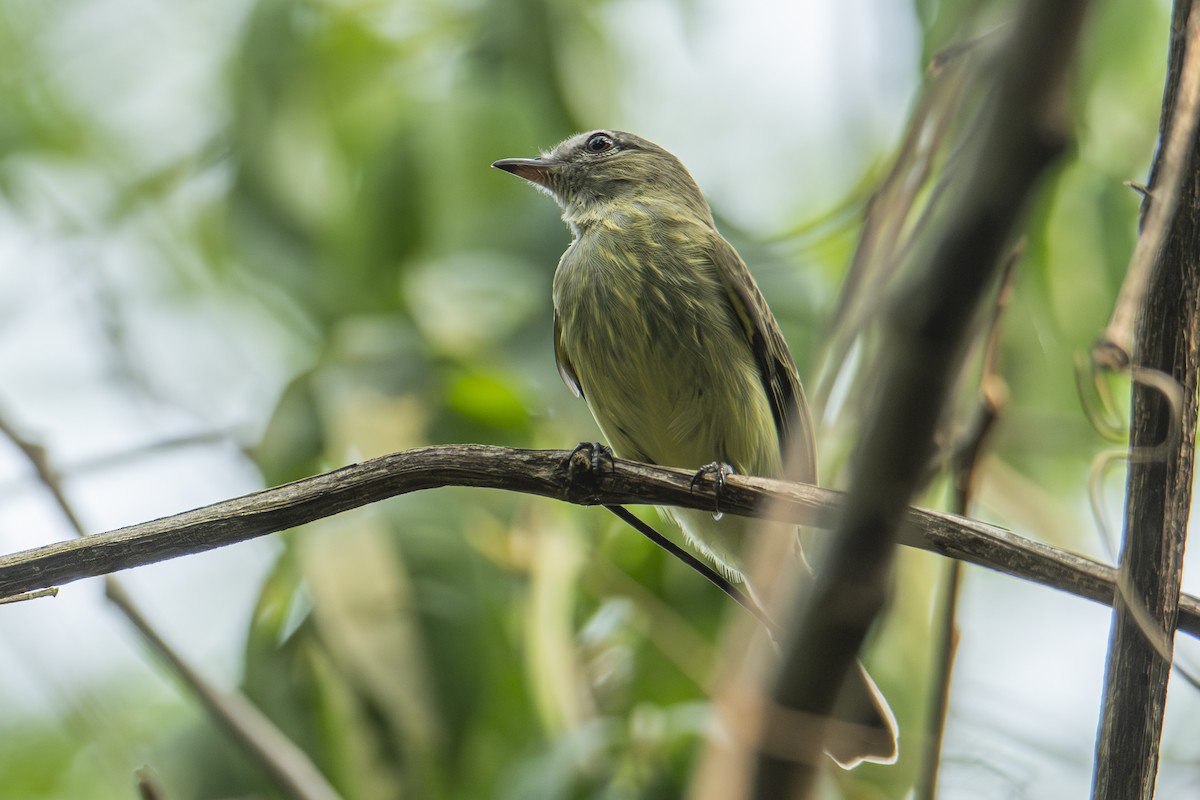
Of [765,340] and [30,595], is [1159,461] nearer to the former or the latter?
[30,595]

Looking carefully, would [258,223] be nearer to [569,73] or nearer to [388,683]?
[569,73]

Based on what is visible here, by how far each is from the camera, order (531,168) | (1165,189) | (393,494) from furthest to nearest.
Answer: (531,168), (393,494), (1165,189)

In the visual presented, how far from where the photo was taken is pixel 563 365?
13.7ft

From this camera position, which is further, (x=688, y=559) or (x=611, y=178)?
(x=611, y=178)

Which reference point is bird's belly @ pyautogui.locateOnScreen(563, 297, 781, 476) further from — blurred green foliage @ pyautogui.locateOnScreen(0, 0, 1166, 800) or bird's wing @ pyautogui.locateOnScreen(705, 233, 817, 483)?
blurred green foliage @ pyautogui.locateOnScreen(0, 0, 1166, 800)

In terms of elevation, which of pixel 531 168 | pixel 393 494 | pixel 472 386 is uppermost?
pixel 531 168

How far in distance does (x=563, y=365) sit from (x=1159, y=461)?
2631 millimetres

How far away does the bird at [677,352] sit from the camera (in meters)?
3.81

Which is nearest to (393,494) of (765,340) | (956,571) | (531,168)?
(956,571)

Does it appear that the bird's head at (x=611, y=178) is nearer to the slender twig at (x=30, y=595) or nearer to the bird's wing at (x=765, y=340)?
the bird's wing at (x=765, y=340)

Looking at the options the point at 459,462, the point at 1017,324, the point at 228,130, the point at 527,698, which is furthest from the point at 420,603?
the point at 228,130

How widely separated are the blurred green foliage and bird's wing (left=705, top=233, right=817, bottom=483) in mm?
115

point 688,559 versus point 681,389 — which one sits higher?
point 681,389

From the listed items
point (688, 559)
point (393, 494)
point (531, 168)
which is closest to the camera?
point (393, 494)
